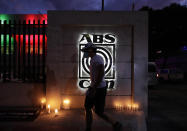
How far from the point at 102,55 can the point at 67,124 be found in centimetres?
232

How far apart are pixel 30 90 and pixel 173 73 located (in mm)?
15700

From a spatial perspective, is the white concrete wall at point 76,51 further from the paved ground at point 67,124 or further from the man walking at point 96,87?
the man walking at point 96,87

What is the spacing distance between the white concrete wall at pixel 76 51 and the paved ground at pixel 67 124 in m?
0.67

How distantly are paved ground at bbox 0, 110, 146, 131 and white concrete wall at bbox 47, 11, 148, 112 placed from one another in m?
0.67

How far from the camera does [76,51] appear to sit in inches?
230

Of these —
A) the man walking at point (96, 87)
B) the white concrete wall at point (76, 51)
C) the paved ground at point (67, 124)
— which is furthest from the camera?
the white concrete wall at point (76, 51)

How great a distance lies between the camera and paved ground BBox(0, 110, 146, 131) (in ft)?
14.6

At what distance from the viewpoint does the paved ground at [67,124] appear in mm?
4449

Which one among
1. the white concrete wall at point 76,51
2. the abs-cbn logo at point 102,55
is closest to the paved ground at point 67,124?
the white concrete wall at point 76,51

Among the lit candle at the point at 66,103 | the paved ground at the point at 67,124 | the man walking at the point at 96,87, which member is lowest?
the paved ground at the point at 67,124

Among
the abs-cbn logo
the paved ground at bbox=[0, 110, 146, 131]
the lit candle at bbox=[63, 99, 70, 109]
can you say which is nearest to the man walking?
the paved ground at bbox=[0, 110, 146, 131]

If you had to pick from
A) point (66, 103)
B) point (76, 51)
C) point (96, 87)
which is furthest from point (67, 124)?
point (76, 51)

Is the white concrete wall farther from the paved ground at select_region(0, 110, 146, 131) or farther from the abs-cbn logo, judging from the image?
the paved ground at select_region(0, 110, 146, 131)

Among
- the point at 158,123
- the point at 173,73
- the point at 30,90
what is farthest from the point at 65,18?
the point at 173,73
